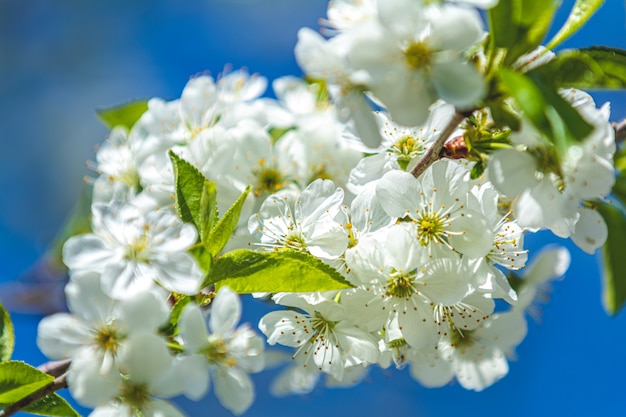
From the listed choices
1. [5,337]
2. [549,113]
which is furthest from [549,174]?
[5,337]

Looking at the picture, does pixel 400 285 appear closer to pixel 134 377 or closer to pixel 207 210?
pixel 207 210

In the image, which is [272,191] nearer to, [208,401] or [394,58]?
[394,58]

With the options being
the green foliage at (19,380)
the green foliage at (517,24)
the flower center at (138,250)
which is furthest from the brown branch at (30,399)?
the green foliage at (517,24)

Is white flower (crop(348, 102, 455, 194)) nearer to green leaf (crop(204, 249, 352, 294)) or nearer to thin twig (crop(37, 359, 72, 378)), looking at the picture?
green leaf (crop(204, 249, 352, 294))

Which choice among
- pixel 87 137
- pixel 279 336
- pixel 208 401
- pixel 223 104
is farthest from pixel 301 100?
pixel 87 137

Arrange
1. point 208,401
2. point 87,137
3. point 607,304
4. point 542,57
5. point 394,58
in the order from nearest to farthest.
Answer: point 394,58, point 542,57, point 607,304, point 208,401, point 87,137

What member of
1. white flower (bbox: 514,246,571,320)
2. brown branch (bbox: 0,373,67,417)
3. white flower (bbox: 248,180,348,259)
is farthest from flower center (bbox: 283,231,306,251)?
white flower (bbox: 514,246,571,320)
